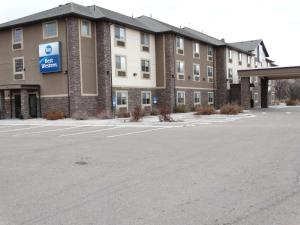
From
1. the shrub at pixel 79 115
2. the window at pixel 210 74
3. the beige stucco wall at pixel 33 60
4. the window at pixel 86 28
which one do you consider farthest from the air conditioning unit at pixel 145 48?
the window at pixel 210 74

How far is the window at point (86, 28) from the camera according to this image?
101ft

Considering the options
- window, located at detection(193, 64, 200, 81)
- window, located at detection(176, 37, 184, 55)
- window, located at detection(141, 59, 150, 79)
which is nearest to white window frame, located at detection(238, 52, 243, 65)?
window, located at detection(193, 64, 200, 81)

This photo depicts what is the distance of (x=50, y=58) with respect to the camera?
30.6 m

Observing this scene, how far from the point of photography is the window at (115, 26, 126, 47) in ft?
109

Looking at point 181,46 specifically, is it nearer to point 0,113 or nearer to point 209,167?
point 0,113

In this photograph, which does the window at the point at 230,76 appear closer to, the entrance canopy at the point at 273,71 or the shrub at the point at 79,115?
the entrance canopy at the point at 273,71

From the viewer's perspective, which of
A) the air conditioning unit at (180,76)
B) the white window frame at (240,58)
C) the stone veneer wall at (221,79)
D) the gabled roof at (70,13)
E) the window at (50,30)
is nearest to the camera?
the gabled roof at (70,13)

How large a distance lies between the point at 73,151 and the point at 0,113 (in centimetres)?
2478

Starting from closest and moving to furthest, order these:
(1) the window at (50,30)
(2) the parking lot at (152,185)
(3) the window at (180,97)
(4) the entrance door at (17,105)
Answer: (2) the parking lot at (152,185)
(1) the window at (50,30)
(4) the entrance door at (17,105)
(3) the window at (180,97)

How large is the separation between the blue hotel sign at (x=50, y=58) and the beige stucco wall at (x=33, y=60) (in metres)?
0.39

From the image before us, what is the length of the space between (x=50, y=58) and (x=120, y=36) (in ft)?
21.6

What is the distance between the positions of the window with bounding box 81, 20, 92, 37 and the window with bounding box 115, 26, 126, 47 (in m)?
2.63

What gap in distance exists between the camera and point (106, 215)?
5.23 metres

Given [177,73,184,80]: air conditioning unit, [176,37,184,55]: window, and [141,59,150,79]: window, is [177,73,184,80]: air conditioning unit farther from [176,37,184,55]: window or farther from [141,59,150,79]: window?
[141,59,150,79]: window
